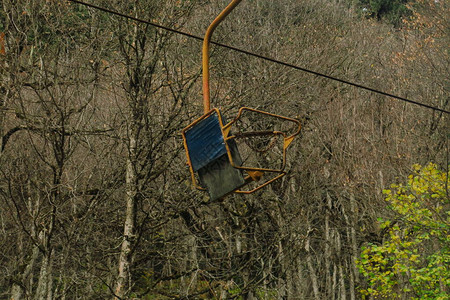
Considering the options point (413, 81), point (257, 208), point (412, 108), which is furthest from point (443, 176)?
point (413, 81)

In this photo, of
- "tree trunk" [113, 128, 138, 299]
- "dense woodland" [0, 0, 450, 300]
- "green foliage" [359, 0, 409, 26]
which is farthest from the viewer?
"green foliage" [359, 0, 409, 26]

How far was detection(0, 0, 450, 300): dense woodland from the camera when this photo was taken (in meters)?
10.6

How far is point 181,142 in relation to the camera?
13.1m

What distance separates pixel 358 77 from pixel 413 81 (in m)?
3.58

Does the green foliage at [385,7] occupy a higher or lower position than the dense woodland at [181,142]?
higher

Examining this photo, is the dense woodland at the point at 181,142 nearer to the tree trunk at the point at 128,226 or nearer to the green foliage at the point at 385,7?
the tree trunk at the point at 128,226

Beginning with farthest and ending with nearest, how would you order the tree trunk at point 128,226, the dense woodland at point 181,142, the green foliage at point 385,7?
the green foliage at point 385,7
the dense woodland at point 181,142
the tree trunk at point 128,226

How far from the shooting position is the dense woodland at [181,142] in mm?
10555

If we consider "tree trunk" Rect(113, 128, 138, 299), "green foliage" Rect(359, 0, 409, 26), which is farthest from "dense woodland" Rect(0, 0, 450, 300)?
"green foliage" Rect(359, 0, 409, 26)

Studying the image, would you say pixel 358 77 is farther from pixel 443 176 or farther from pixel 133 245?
pixel 133 245

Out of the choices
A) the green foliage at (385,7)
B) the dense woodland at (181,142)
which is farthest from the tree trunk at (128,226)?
the green foliage at (385,7)

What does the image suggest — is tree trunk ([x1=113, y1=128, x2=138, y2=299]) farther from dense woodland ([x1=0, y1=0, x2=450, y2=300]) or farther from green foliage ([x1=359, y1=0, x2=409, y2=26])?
green foliage ([x1=359, y1=0, x2=409, y2=26])

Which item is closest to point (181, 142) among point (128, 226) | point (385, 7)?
point (128, 226)

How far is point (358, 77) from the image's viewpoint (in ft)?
83.6
